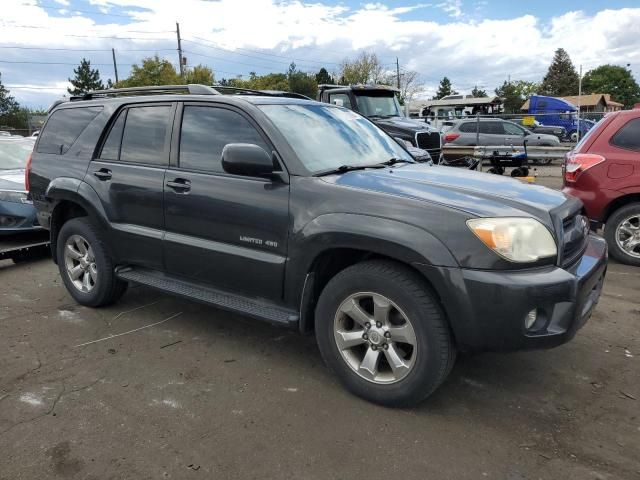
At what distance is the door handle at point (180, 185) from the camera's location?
374 cm

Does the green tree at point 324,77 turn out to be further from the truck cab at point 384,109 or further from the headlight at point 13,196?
the headlight at point 13,196

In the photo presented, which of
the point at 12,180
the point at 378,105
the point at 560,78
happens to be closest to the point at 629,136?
the point at 378,105

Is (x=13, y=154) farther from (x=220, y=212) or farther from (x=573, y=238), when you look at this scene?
(x=573, y=238)

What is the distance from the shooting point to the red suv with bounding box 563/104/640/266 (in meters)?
5.78

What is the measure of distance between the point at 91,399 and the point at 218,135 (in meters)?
1.92

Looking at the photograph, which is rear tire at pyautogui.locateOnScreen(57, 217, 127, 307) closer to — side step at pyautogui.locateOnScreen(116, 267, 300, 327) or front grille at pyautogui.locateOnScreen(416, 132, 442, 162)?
side step at pyautogui.locateOnScreen(116, 267, 300, 327)

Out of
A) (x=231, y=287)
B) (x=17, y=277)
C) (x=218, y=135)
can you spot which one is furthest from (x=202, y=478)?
(x=17, y=277)

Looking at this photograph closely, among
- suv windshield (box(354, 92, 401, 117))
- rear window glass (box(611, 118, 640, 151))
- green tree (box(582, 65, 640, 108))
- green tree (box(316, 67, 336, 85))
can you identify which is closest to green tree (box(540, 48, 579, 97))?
green tree (box(582, 65, 640, 108))

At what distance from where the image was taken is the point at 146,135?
4168mm

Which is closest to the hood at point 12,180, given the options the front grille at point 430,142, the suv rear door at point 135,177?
the suv rear door at point 135,177

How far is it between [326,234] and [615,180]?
4.28 metres

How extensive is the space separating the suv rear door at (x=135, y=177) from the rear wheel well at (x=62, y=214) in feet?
1.47

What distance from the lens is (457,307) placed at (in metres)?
2.70

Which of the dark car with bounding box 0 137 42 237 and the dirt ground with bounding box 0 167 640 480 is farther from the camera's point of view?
the dark car with bounding box 0 137 42 237
